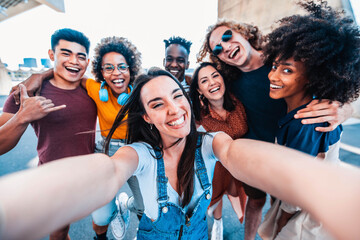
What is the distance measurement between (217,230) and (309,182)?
71.5 inches

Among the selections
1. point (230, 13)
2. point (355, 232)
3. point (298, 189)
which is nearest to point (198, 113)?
point (298, 189)

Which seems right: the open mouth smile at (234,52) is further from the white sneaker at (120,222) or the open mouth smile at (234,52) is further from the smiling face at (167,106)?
the white sneaker at (120,222)

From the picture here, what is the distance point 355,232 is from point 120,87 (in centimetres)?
197

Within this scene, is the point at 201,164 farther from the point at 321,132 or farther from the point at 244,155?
the point at 321,132

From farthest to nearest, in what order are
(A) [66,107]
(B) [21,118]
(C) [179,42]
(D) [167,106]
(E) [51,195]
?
(C) [179,42]
(A) [66,107]
(B) [21,118]
(D) [167,106]
(E) [51,195]

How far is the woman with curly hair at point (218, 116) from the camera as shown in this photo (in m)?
1.73

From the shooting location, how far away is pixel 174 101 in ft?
3.73

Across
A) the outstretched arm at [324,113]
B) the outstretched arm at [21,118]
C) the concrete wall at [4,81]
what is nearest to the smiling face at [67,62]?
the outstretched arm at [21,118]

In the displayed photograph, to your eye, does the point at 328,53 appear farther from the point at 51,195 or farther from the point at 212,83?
the point at 51,195

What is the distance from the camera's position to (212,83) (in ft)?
5.65

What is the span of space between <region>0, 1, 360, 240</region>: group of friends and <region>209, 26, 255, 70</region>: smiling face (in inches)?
0.6

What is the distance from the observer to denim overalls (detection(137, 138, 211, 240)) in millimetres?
1016

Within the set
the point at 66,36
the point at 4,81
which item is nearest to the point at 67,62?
the point at 66,36

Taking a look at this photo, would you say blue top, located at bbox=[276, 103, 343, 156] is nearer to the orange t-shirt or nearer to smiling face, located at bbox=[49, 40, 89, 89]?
the orange t-shirt
